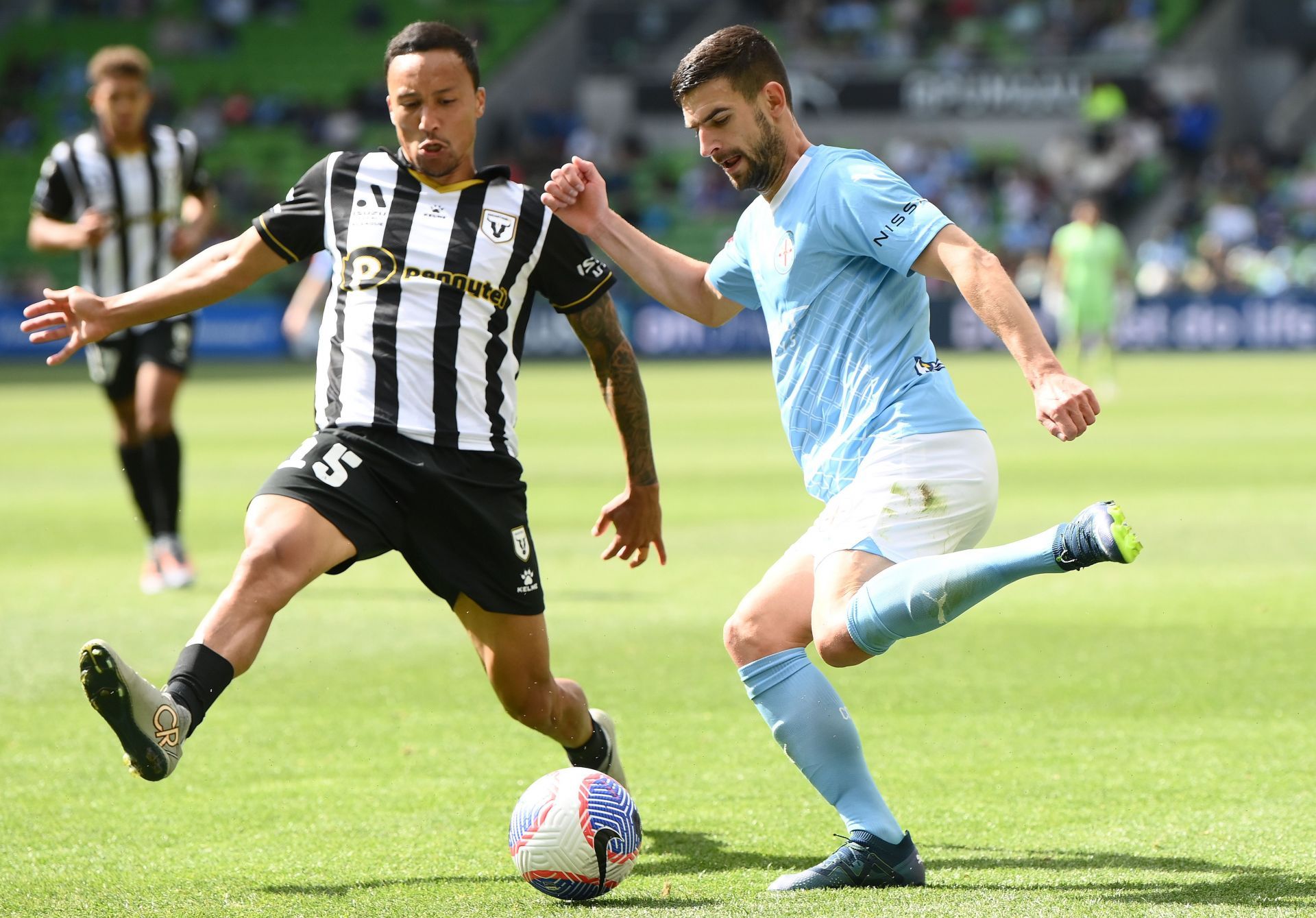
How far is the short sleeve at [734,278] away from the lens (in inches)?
187

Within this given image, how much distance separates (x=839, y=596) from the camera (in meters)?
4.16

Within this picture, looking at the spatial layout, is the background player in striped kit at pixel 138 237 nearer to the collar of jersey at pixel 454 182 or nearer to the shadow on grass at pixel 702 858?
the collar of jersey at pixel 454 182

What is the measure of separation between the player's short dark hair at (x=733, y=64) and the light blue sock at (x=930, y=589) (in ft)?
4.17

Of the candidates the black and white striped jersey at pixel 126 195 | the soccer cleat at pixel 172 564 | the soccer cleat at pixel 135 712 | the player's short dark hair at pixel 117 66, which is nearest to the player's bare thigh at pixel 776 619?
the soccer cleat at pixel 135 712

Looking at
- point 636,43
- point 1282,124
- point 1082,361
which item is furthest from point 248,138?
point 1282,124

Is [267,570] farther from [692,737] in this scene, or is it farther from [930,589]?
[692,737]

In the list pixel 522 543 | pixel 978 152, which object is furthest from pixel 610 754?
pixel 978 152

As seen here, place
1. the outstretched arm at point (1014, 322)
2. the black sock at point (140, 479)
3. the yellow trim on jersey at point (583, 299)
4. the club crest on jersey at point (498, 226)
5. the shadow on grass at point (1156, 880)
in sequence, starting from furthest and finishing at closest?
1. the black sock at point (140, 479)
2. the yellow trim on jersey at point (583, 299)
3. the club crest on jersey at point (498, 226)
4. the shadow on grass at point (1156, 880)
5. the outstretched arm at point (1014, 322)

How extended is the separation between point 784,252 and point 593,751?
155 centimetres

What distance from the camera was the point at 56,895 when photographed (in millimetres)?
4219

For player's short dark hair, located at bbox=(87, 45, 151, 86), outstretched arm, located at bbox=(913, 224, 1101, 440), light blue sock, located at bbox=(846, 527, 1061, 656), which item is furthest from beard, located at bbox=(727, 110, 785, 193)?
player's short dark hair, located at bbox=(87, 45, 151, 86)

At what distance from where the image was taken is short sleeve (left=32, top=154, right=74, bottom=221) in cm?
957

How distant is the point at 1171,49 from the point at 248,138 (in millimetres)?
20558

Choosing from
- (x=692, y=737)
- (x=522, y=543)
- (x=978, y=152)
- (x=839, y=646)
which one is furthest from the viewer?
(x=978, y=152)
